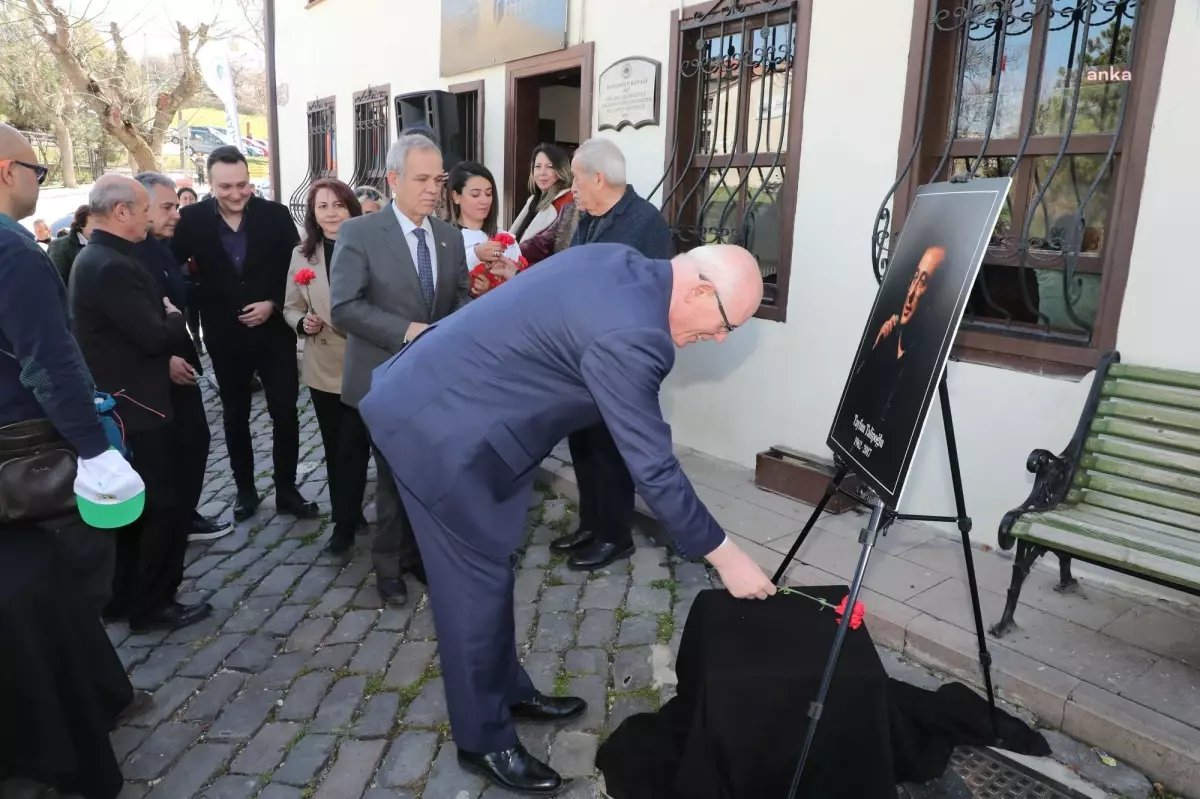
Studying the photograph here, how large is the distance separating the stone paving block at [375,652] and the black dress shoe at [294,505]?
4.81ft

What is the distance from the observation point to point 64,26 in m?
12.8

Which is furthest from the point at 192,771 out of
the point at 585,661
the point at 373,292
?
the point at 373,292

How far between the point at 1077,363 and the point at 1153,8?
55.7 inches

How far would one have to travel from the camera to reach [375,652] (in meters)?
3.19

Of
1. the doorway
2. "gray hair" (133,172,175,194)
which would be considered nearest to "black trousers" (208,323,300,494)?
"gray hair" (133,172,175,194)

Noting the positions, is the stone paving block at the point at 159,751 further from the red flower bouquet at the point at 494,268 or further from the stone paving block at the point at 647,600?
the red flower bouquet at the point at 494,268

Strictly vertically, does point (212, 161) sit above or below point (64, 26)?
below

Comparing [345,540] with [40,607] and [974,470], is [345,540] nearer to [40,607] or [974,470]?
[40,607]

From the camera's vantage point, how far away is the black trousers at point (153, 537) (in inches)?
129

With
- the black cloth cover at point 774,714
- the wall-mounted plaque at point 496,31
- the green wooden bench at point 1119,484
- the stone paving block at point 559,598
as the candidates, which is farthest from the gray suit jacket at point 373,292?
the wall-mounted plaque at point 496,31

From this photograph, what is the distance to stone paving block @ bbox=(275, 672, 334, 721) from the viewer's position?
9.21ft

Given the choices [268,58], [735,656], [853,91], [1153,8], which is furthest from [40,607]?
[268,58]

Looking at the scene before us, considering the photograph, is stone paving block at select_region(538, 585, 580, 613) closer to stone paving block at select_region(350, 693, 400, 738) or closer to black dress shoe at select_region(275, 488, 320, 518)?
stone paving block at select_region(350, 693, 400, 738)

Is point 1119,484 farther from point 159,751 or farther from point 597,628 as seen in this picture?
point 159,751
